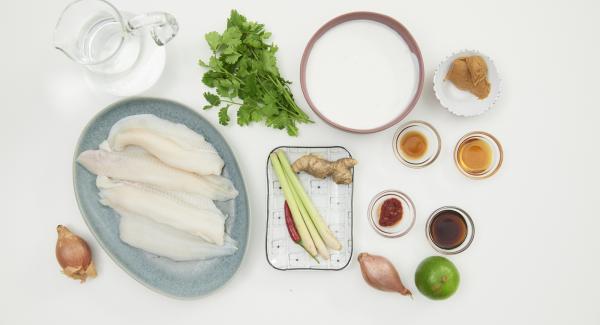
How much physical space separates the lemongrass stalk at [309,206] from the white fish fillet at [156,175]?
17 centimetres

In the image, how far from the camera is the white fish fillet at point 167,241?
133 centimetres

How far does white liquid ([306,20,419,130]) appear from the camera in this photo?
1.27 m

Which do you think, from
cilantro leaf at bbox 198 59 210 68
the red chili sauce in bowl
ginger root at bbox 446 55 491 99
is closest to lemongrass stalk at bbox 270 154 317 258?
the red chili sauce in bowl

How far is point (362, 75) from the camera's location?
49.9 inches

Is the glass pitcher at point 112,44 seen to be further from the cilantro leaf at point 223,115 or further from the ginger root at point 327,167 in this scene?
the ginger root at point 327,167

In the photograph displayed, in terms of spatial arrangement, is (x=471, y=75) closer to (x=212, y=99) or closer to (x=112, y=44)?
(x=212, y=99)

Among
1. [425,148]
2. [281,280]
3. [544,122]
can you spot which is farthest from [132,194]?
[544,122]

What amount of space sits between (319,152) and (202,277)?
19.8 inches

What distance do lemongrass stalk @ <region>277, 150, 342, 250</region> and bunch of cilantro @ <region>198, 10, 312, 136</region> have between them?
0.09 meters

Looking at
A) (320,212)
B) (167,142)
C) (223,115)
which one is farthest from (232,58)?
(320,212)

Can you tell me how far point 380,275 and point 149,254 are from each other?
0.68m

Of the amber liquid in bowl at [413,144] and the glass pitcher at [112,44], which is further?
the amber liquid in bowl at [413,144]

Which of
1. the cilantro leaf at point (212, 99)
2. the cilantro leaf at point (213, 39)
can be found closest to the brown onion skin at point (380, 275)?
the cilantro leaf at point (212, 99)

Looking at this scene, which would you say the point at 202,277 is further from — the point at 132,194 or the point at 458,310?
the point at 458,310
